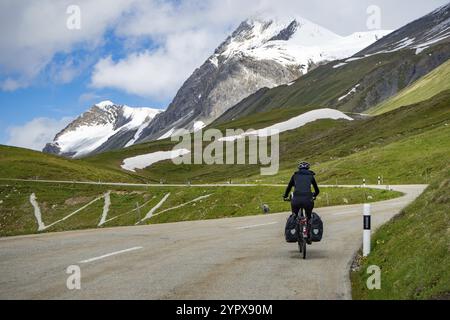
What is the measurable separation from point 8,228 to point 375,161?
4289cm

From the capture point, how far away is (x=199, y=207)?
49.5 meters

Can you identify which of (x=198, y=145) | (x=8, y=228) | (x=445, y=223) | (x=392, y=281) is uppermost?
(x=198, y=145)

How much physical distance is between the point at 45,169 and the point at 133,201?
3719 cm

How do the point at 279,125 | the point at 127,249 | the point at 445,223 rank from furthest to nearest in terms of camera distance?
the point at 279,125 < the point at 127,249 < the point at 445,223

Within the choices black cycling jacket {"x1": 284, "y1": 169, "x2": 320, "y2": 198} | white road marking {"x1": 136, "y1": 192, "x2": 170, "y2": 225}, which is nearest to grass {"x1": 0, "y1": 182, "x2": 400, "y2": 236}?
white road marking {"x1": 136, "y1": 192, "x2": 170, "y2": 225}

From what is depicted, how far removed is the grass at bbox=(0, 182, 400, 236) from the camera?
43438 millimetres

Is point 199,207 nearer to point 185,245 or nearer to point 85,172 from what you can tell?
point 185,245

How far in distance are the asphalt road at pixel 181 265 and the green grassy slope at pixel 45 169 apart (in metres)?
68.7

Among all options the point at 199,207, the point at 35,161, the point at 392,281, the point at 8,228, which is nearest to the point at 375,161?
the point at 199,207

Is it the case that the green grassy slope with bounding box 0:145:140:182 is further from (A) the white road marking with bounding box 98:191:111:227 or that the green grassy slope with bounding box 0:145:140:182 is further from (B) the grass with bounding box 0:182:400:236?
(A) the white road marking with bounding box 98:191:111:227

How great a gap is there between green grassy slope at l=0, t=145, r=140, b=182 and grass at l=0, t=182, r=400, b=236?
1287 cm

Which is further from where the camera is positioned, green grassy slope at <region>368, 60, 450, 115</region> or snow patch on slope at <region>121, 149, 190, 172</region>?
green grassy slope at <region>368, 60, 450, 115</region>

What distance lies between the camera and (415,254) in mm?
11719

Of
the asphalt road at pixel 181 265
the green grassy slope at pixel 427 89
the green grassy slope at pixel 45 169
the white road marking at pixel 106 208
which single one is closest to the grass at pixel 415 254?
the asphalt road at pixel 181 265
